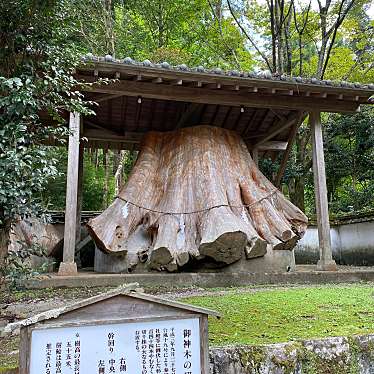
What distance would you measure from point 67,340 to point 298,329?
1838mm

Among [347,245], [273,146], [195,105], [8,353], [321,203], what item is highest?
[195,105]

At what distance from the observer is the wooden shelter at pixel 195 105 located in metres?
6.17

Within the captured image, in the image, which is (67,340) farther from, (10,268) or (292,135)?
(292,135)

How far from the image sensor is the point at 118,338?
194 cm

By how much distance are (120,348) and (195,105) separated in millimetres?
6931

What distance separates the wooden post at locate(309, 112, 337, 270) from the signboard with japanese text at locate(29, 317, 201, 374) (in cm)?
546

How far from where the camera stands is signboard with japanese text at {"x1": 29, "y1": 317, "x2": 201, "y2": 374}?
6.04 feet

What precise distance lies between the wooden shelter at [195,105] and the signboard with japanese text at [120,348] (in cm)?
341

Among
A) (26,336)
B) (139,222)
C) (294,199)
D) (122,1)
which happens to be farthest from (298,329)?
(122,1)

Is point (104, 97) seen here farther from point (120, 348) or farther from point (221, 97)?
point (120, 348)

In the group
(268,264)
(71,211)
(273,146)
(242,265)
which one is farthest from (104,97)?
(273,146)

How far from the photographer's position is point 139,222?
276 inches

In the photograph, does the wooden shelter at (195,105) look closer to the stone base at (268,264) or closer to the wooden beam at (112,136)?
the wooden beam at (112,136)

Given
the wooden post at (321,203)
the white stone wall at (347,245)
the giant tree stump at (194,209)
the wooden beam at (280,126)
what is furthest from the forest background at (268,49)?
the wooden post at (321,203)
